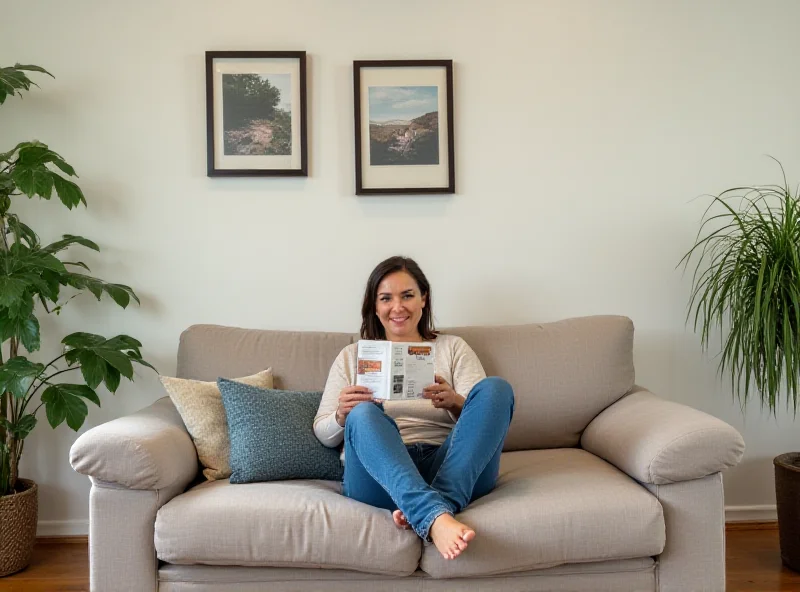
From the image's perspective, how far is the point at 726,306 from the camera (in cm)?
326

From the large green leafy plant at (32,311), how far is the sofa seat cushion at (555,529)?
131 centimetres

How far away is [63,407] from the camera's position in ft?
8.71

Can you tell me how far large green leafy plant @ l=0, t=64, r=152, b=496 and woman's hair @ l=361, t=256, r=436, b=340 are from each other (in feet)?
2.65

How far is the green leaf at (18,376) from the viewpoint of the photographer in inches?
102

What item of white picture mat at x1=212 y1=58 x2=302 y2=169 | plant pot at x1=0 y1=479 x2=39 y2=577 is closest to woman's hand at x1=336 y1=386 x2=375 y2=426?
white picture mat at x1=212 y1=58 x2=302 y2=169

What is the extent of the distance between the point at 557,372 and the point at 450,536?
0.98m

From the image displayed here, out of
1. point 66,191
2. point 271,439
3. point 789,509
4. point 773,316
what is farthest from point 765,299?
point 66,191

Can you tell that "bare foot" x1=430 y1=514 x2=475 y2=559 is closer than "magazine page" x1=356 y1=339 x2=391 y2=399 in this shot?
Yes

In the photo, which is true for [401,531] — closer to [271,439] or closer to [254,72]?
[271,439]

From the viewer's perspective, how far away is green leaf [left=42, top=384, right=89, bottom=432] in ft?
8.65

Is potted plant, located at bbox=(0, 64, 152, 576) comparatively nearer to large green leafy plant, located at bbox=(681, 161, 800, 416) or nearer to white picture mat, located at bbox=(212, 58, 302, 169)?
white picture mat, located at bbox=(212, 58, 302, 169)

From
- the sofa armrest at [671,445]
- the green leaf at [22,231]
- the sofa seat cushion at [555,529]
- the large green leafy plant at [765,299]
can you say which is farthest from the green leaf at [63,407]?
the large green leafy plant at [765,299]

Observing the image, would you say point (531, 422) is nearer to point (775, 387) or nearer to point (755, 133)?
point (775, 387)

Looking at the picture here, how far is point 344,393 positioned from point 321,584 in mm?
521
